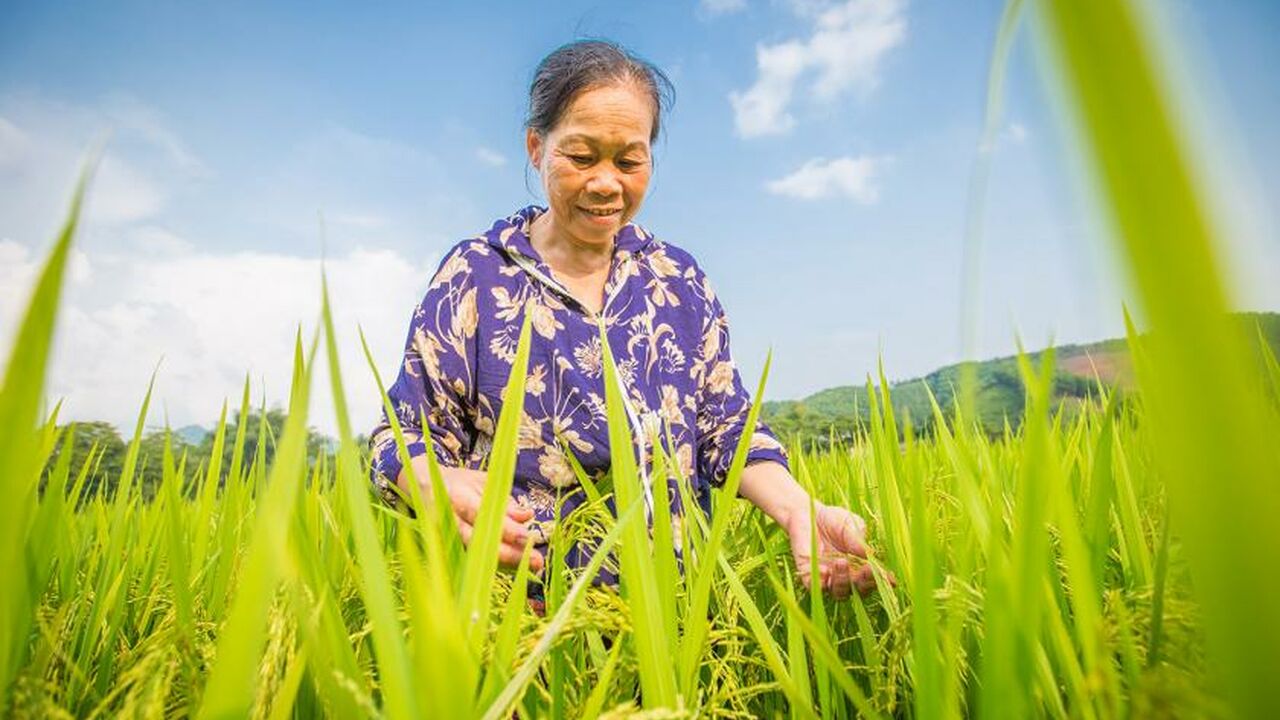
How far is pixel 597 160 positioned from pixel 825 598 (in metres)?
1.00

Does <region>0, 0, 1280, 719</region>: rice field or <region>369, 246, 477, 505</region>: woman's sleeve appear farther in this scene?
<region>369, 246, 477, 505</region>: woman's sleeve

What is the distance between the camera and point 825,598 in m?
0.92

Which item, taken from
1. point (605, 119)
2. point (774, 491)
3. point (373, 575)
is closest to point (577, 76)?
point (605, 119)

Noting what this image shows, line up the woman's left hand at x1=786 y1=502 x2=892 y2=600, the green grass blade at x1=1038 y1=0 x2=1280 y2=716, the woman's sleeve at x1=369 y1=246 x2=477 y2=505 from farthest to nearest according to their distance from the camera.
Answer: the woman's sleeve at x1=369 y1=246 x2=477 y2=505 < the woman's left hand at x1=786 y1=502 x2=892 y2=600 < the green grass blade at x1=1038 y1=0 x2=1280 y2=716

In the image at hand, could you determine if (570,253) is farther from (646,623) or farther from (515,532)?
(646,623)

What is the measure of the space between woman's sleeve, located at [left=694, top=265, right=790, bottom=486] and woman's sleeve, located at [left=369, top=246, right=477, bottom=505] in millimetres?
534

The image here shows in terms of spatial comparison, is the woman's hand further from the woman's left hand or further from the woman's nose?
the woman's nose

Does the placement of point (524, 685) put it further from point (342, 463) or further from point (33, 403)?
point (33, 403)

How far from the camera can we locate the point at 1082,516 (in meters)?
0.99

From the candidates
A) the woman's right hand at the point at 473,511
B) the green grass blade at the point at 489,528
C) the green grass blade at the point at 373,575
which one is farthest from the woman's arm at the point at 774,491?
the green grass blade at the point at 373,575

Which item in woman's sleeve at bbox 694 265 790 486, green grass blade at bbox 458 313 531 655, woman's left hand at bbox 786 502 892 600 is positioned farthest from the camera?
woman's sleeve at bbox 694 265 790 486

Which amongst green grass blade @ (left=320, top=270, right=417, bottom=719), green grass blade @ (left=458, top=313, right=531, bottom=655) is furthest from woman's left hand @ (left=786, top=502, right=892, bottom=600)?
green grass blade @ (left=320, top=270, right=417, bottom=719)

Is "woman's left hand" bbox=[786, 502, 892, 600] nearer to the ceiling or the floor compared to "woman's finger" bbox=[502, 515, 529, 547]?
nearer to the floor

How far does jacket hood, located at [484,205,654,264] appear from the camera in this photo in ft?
4.84
